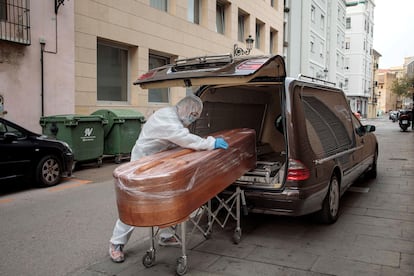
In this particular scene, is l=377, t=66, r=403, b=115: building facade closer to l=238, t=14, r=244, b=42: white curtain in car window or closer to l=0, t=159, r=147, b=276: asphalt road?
l=238, t=14, r=244, b=42: white curtain in car window

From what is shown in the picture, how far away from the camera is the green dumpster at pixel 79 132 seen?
966cm

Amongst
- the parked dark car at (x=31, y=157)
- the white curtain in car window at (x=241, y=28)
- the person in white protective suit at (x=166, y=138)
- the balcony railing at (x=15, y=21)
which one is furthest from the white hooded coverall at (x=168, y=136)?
the white curtain in car window at (x=241, y=28)

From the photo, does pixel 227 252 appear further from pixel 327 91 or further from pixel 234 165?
pixel 327 91

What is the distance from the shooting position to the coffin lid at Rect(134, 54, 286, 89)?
394 cm

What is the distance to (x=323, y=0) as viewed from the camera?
39.6 meters

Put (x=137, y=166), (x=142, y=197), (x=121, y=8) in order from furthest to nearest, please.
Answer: (x=121, y=8)
(x=137, y=166)
(x=142, y=197)

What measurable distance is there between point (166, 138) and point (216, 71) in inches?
33.1

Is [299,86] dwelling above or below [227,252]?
above

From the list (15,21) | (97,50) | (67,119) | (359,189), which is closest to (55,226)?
(67,119)

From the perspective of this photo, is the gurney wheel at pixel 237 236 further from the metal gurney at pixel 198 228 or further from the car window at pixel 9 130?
the car window at pixel 9 130

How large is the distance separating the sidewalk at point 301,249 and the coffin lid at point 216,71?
6.02ft

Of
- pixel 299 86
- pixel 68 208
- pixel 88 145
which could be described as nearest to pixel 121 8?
pixel 88 145

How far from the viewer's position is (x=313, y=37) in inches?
1426

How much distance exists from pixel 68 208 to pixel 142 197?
3602 millimetres
